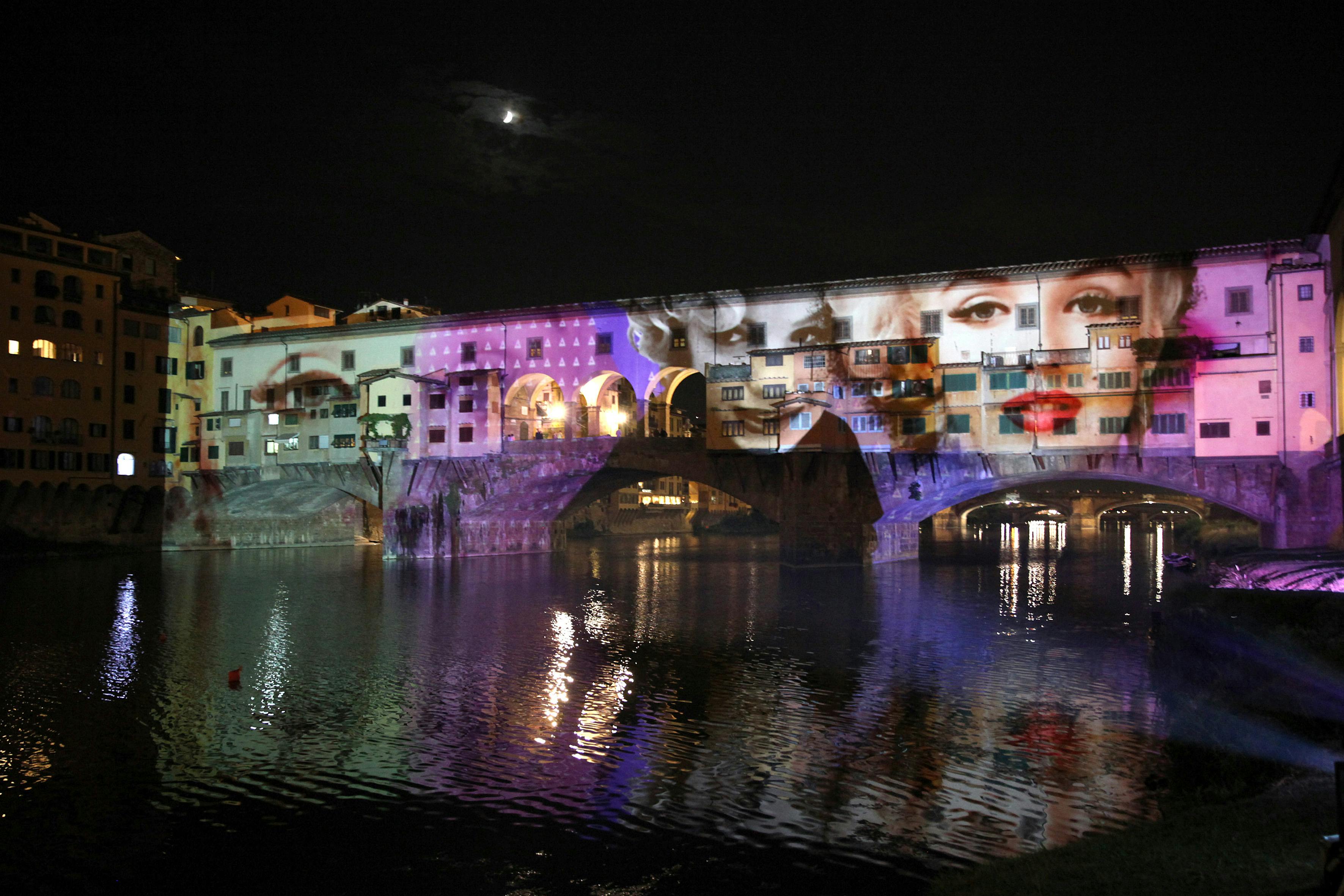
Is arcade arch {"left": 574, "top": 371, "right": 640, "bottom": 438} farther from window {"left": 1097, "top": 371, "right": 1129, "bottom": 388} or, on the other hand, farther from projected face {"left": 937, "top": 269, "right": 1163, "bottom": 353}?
window {"left": 1097, "top": 371, "right": 1129, "bottom": 388}

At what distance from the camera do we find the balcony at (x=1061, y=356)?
4353 cm

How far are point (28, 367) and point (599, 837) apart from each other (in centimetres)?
5729

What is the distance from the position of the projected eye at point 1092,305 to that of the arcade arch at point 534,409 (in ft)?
90.5

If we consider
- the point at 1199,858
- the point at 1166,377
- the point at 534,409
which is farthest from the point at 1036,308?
the point at 1199,858

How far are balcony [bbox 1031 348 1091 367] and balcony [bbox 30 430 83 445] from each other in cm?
5395

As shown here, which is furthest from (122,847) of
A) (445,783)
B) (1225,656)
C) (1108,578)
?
(1108,578)

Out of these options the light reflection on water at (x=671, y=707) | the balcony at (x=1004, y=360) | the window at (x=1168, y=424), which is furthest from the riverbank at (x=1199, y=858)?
the balcony at (x=1004, y=360)

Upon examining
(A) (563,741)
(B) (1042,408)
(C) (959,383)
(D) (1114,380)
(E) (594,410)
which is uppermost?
(C) (959,383)

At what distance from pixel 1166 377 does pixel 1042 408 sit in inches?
203

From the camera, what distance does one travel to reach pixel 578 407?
57.2m

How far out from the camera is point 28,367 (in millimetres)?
56406

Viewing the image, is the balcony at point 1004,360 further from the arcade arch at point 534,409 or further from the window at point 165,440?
the window at point 165,440

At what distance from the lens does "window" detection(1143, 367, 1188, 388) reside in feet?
136

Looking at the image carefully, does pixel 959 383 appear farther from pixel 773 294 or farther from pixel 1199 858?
pixel 1199 858
